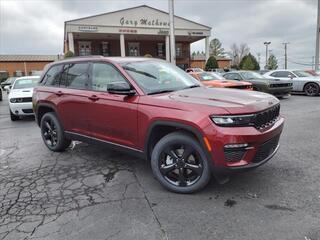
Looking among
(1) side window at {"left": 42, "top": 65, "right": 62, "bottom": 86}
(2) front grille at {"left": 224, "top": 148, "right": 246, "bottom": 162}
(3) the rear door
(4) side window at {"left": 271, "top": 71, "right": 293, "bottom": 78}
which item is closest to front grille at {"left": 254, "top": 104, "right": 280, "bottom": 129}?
(2) front grille at {"left": 224, "top": 148, "right": 246, "bottom": 162}

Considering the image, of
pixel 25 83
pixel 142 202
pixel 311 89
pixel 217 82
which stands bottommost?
pixel 142 202

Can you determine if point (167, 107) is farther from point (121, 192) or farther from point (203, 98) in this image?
point (121, 192)

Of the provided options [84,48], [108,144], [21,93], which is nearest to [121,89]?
[108,144]

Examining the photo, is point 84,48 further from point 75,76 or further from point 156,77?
point 156,77

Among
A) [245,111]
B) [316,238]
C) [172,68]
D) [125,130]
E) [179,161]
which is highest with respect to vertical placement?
[172,68]

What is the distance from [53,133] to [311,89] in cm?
1437

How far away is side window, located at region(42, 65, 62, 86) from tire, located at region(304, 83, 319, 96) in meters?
14.1

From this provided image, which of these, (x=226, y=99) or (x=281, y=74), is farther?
(x=281, y=74)

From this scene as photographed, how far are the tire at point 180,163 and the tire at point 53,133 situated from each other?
8.21 ft

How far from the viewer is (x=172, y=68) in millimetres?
5457

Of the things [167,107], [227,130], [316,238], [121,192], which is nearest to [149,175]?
[121,192]

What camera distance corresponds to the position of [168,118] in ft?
13.1

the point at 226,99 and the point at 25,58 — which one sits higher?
the point at 25,58

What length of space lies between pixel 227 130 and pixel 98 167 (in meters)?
2.56
